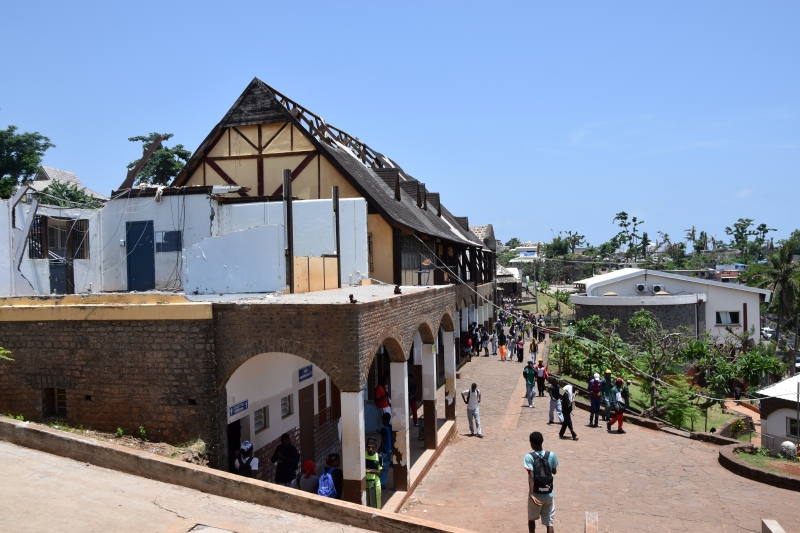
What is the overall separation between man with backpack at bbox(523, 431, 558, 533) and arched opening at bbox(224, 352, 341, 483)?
405 centimetres

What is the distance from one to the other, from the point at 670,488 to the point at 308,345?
7.43m

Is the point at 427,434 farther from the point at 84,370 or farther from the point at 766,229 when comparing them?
the point at 766,229

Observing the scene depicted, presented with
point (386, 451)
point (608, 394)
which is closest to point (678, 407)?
point (608, 394)

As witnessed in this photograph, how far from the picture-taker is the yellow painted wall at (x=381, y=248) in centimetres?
1817

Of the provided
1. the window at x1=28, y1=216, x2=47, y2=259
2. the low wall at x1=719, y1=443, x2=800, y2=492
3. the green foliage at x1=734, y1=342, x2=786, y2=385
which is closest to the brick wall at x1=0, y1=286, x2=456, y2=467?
the window at x1=28, y1=216, x2=47, y2=259

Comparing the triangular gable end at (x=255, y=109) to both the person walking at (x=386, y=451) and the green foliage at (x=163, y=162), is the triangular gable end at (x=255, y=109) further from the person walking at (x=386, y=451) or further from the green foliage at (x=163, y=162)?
the green foliage at (x=163, y=162)

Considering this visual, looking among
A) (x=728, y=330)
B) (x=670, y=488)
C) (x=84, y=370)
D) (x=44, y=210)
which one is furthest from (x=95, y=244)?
(x=728, y=330)

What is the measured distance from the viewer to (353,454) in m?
9.27

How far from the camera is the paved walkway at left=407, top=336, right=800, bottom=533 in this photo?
10164 mm

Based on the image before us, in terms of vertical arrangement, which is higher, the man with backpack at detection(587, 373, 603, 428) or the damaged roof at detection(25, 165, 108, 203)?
the damaged roof at detection(25, 165, 108, 203)

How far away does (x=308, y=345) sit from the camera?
9055 mm

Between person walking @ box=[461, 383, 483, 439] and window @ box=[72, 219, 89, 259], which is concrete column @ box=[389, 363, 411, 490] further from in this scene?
window @ box=[72, 219, 89, 259]

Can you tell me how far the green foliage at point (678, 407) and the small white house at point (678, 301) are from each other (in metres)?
14.1

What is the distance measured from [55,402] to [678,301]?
31056 mm
